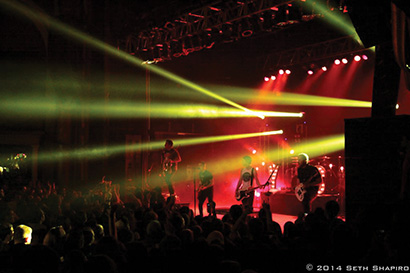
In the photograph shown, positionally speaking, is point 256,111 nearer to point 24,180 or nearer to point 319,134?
point 319,134

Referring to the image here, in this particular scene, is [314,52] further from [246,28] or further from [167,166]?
[167,166]

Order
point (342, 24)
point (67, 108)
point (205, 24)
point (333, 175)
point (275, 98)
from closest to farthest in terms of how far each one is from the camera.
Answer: point (205, 24) < point (342, 24) < point (67, 108) < point (333, 175) < point (275, 98)

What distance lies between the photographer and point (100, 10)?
14266mm

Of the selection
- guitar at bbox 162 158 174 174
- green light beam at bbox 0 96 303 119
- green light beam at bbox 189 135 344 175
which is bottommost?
guitar at bbox 162 158 174 174

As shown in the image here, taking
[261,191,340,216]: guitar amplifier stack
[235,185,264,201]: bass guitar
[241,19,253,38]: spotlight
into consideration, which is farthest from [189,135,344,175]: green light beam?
[241,19,253,38]: spotlight

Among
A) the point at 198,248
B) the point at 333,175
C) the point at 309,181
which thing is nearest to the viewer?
the point at 198,248

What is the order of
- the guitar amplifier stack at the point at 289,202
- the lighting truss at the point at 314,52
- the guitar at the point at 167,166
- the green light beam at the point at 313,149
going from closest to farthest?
the guitar amplifier stack at the point at 289,202 → the guitar at the point at 167,166 → the lighting truss at the point at 314,52 → the green light beam at the point at 313,149

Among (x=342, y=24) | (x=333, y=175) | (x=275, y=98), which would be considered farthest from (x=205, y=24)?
(x=275, y=98)

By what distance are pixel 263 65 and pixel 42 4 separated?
9.26 metres

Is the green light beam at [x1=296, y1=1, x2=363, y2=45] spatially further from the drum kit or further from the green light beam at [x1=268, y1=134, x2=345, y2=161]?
the green light beam at [x1=268, y1=134, x2=345, y2=161]

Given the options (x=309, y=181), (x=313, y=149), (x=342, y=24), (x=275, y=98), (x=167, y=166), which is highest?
(x=342, y=24)

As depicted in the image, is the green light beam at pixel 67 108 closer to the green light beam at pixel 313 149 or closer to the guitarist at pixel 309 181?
the green light beam at pixel 313 149

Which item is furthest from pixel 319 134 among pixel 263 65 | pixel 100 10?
pixel 100 10

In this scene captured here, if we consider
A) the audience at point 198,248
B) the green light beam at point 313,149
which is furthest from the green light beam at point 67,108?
the audience at point 198,248
